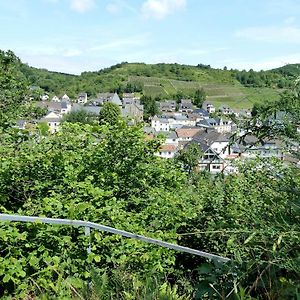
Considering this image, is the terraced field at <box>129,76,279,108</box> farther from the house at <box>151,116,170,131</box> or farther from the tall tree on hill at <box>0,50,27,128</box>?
the tall tree on hill at <box>0,50,27,128</box>

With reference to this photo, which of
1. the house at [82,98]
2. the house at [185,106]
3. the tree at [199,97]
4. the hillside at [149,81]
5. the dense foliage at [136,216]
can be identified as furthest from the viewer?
the hillside at [149,81]

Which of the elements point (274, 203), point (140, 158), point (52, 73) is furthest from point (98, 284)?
point (52, 73)

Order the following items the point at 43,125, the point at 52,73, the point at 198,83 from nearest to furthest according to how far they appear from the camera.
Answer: the point at 43,125 < the point at 198,83 < the point at 52,73

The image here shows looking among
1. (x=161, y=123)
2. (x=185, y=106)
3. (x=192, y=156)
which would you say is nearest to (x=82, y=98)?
(x=185, y=106)

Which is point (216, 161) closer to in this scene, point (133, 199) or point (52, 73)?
point (133, 199)

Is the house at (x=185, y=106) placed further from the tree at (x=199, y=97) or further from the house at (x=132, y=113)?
the house at (x=132, y=113)

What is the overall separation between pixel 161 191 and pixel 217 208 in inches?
Answer: 34.4

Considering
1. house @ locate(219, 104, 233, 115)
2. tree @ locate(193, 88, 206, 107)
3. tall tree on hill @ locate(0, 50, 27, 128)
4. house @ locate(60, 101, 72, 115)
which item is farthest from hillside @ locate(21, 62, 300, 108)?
house @ locate(219, 104, 233, 115)

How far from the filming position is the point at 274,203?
67.4 inches

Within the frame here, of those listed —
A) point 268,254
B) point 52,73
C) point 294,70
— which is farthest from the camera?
point 52,73

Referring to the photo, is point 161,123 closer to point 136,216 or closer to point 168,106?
point 168,106

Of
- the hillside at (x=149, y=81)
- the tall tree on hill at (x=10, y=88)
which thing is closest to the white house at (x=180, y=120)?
the hillside at (x=149, y=81)

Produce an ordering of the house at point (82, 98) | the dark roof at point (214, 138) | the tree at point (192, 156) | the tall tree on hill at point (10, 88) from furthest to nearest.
A: the house at point (82, 98) → the tall tree on hill at point (10, 88) → the tree at point (192, 156) → the dark roof at point (214, 138)

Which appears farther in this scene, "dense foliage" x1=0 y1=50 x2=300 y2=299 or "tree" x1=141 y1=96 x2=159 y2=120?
"tree" x1=141 y1=96 x2=159 y2=120
